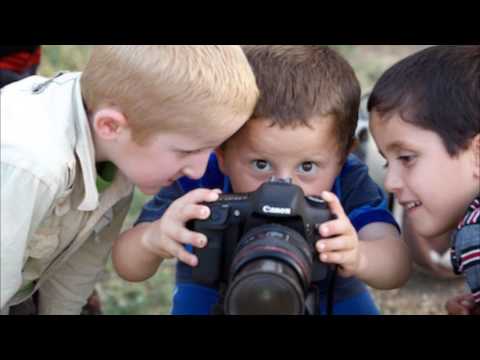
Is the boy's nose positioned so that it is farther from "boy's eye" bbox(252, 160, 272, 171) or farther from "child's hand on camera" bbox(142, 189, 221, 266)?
"child's hand on camera" bbox(142, 189, 221, 266)

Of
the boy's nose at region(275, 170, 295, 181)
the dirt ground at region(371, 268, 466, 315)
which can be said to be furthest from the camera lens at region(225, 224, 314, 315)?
the dirt ground at region(371, 268, 466, 315)

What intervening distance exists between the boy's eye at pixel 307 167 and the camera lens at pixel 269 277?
269 millimetres

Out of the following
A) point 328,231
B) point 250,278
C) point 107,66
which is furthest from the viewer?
point 107,66

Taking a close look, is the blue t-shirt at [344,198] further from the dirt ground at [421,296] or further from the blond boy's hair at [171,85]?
the dirt ground at [421,296]

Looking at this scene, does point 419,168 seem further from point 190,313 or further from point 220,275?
point 190,313

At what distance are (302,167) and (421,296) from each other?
40.0 inches

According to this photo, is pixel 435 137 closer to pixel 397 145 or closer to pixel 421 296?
pixel 397 145

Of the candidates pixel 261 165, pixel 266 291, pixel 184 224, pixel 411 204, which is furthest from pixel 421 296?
pixel 266 291

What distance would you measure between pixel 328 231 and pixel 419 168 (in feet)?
0.78

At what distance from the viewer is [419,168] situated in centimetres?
129

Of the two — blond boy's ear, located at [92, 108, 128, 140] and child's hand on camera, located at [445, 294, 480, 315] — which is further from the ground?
blond boy's ear, located at [92, 108, 128, 140]

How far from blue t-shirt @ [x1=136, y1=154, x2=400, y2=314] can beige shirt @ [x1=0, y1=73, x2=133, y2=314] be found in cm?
7

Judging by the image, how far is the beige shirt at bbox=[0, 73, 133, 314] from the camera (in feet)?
3.82
